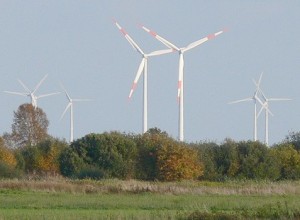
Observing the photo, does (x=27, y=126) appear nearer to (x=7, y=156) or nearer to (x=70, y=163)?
(x=7, y=156)

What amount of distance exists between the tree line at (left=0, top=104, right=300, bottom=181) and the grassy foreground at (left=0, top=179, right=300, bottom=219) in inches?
833

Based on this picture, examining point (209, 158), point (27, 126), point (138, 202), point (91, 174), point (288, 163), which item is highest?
point (27, 126)

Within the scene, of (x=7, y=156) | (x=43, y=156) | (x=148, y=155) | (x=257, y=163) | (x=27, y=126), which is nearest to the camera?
(x=148, y=155)

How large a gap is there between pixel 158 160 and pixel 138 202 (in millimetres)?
40051

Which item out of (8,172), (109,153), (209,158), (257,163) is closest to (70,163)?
(109,153)

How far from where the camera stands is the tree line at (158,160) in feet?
288

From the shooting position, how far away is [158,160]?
88562 mm

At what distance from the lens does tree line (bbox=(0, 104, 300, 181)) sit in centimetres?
8769

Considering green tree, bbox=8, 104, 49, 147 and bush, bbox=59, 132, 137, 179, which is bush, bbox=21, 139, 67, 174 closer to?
bush, bbox=59, 132, 137, 179

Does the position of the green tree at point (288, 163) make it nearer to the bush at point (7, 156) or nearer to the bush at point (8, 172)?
the bush at point (7, 156)

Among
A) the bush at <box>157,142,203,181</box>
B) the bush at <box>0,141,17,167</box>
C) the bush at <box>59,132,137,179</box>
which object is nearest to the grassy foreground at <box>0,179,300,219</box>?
the bush at <box>157,142,203,181</box>

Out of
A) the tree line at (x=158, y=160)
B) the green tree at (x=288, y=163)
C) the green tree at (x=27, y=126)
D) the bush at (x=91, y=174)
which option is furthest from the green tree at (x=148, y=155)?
the green tree at (x=27, y=126)

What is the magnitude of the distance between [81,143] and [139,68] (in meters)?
14.1

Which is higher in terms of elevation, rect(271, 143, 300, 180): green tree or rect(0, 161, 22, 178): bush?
rect(271, 143, 300, 180): green tree
